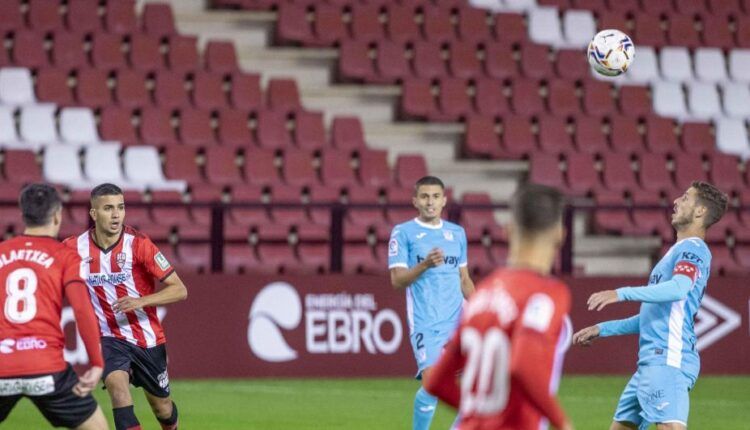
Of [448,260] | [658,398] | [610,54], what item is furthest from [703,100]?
[658,398]

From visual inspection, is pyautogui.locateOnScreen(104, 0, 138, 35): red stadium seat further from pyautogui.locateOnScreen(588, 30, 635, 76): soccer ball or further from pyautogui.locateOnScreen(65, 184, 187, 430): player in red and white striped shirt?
pyautogui.locateOnScreen(65, 184, 187, 430): player in red and white striped shirt

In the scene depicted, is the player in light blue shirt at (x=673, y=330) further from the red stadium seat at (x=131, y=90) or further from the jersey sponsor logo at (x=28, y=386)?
the red stadium seat at (x=131, y=90)

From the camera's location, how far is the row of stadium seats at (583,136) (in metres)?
19.6

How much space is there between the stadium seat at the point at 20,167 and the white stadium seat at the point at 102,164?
606mm

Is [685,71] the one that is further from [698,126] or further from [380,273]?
[380,273]

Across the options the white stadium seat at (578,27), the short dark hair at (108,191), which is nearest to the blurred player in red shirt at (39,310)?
the short dark hair at (108,191)

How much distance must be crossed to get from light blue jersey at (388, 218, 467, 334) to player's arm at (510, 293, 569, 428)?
501 centimetres

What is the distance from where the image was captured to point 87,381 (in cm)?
682

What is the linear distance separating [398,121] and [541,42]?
9.63ft

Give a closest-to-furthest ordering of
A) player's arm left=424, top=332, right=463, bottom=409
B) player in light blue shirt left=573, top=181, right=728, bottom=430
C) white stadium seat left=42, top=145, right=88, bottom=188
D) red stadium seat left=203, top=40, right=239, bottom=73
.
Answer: player's arm left=424, top=332, right=463, bottom=409
player in light blue shirt left=573, top=181, right=728, bottom=430
white stadium seat left=42, top=145, right=88, bottom=188
red stadium seat left=203, top=40, right=239, bottom=73

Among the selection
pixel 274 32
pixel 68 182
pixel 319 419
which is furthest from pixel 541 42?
pixel 319 419

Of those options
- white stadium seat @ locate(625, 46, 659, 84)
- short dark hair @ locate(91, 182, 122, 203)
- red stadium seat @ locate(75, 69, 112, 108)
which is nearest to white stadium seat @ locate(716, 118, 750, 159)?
white stadium seat @ locate(625, 46, 659, 84)

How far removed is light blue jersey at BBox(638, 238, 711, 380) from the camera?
7.66 metres

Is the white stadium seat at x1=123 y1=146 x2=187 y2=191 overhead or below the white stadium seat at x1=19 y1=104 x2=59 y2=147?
below
